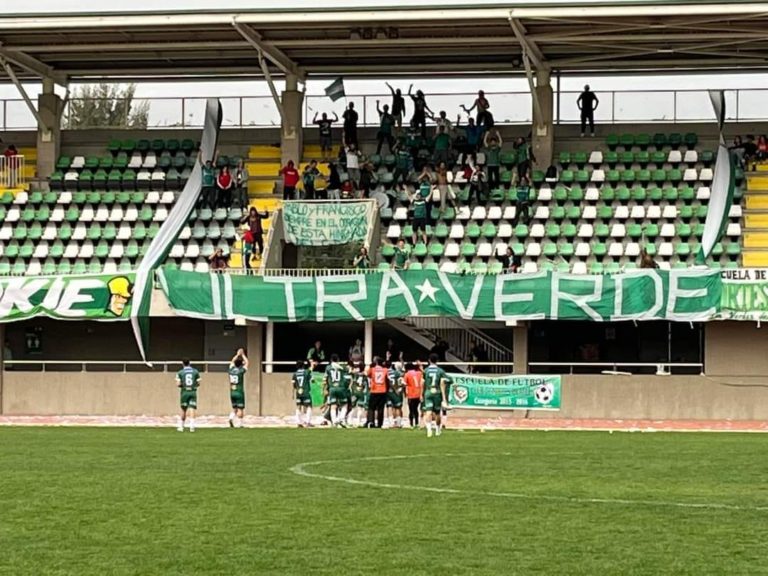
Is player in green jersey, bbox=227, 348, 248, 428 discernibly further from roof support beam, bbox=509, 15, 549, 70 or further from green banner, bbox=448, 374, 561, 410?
roof support beam, bbox=509, 15, 549, 70

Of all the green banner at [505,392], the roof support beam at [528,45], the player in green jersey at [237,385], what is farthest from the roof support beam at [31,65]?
the green banner at [505,392]

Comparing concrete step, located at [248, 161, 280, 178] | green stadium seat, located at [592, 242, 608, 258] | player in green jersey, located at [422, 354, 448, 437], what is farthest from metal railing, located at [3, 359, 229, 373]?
player in green jersey, located at [422, 354, 448, 437]

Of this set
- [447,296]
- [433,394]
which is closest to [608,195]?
[447,296]

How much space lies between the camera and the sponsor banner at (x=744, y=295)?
36844 mm

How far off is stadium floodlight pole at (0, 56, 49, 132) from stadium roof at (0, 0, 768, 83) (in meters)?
0.36

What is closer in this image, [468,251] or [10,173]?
[468,251]

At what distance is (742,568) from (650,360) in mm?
29461

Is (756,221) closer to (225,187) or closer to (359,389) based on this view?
(359,389)

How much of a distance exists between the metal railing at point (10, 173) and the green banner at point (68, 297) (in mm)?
6159

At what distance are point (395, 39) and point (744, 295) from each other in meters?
11.8

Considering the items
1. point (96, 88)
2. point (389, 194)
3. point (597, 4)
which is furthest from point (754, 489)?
point (96, 88)

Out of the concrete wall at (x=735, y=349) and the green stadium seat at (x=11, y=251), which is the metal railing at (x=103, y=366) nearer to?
the green stadium seat at (x=11, y=251)

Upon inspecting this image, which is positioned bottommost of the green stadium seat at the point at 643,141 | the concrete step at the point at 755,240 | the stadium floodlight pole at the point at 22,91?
the concrete step at the point at 755,240

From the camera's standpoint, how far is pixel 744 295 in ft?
121
